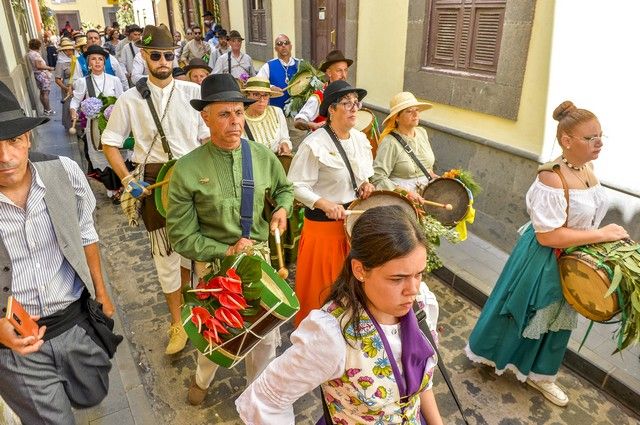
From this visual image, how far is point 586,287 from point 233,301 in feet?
7.14

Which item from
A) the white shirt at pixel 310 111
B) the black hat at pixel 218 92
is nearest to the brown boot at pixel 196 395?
the black hat at pixel 218 92

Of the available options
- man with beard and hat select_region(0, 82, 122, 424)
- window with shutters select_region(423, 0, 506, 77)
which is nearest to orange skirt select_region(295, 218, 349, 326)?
man with beard and hat select_region(0, 82, 122, 424)

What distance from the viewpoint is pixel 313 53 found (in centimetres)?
1012

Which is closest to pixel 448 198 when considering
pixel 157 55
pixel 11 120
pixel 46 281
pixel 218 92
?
pixel 218 92

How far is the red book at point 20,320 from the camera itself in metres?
1.93

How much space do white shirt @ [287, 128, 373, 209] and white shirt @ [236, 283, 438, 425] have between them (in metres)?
1.83

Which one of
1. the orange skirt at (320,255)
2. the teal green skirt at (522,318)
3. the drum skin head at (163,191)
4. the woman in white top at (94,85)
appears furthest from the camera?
the woman in white top at (94,85)

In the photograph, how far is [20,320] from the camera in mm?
2018

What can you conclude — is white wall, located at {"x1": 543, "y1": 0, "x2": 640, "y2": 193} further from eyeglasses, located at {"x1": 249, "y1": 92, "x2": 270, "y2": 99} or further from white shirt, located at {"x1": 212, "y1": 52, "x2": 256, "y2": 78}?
white shirt, located at {"x1": 212, "y1": 52, "x2": 256, "y2": 78}

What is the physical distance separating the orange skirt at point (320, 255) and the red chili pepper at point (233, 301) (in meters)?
1.42

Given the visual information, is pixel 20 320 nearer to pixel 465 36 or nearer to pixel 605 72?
pixel 605 72

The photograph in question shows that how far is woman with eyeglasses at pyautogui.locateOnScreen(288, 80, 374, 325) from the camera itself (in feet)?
11.6

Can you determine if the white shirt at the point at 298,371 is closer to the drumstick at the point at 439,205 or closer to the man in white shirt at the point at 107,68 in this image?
the drumstick at the point at 439,205

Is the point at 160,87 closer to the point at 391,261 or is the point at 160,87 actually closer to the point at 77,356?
the point at 77,356
